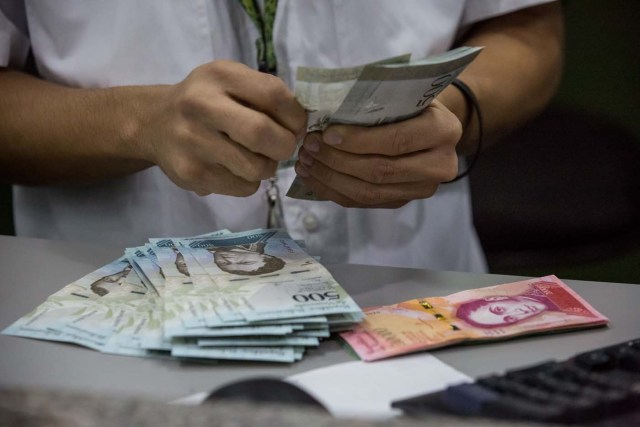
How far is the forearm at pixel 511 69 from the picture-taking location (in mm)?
1123

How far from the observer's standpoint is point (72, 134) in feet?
3.43

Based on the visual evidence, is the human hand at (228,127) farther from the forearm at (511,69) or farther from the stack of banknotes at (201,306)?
the forearm at (511,69)

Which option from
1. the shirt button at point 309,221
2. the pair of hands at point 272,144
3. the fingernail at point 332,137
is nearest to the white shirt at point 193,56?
the shirt button at point 309,221

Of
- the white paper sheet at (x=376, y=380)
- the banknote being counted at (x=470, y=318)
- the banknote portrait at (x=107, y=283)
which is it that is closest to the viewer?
the white paper sheet at (x=376, y=380)

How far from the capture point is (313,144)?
84 centimetres

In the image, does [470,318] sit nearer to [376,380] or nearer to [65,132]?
[376,380]

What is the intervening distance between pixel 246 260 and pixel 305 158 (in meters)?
0.13

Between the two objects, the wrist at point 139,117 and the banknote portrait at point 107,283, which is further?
the wrist at point 139,117

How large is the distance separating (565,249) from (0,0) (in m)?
1.06

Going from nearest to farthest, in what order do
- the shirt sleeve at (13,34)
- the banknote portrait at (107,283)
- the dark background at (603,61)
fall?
the banknote portrait at (107,283) → the shirt sleeve at (13,34) → the dark background at (603,61)

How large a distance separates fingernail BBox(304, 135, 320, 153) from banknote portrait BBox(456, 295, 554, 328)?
22 cm

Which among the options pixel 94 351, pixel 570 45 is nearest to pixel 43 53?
pixel 94 351

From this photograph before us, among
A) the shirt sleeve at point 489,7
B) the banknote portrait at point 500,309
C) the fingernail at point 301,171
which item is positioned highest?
the shirt sleeve at point 489,7

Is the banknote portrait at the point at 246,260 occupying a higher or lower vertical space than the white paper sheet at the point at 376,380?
higher
